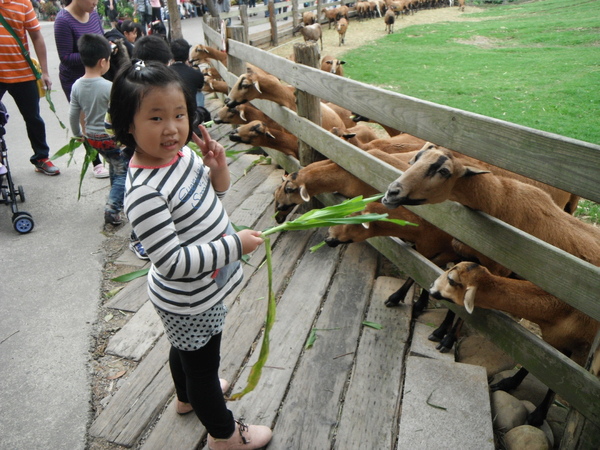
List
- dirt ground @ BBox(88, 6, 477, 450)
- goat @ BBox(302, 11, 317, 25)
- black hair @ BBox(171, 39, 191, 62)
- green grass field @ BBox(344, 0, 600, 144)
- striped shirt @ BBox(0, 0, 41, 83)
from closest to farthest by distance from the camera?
dirt ground @ BBox(88, 6, 477, 450)
striped shirt @ BBox(0, 0, 41, 83)
black hair @ BBox(171, 39, 191, 62)
green grass field @ BBox(344, 0, 600, 144)
goat @ BBox(302, 11, 317, 25)

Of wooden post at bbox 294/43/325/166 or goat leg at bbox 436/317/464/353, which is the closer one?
goat leg at bbox 436/317/464/353

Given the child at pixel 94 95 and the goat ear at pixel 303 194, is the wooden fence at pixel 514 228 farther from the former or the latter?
the child at pixel 94 95

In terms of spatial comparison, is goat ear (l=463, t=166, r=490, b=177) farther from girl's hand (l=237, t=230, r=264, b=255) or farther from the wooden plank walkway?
girl's hand (l=237, t=230, r=264, b=255)

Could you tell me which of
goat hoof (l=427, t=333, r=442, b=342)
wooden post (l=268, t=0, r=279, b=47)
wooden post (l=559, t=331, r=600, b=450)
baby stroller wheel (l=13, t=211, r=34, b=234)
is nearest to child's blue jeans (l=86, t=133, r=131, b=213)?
baby stroller wheel (l=13, t=211, r=34, b=234)

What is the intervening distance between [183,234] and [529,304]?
1936 mm

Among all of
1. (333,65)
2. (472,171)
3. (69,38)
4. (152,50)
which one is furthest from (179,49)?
(472,171)

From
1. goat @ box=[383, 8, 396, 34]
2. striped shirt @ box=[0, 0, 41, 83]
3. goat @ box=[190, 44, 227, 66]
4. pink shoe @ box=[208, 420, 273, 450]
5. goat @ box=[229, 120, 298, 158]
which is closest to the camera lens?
pink shoe @ box=[208, 420, 273, 450]

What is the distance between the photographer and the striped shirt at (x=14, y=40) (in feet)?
17.0

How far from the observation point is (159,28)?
11.6m

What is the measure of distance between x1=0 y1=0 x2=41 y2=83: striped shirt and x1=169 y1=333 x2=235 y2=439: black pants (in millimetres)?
4667

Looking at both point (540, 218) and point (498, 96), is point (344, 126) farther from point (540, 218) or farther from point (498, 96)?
point (498, 96)

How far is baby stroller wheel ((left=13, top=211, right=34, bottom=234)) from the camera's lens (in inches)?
192

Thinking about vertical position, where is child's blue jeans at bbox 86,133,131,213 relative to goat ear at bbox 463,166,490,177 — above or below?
below

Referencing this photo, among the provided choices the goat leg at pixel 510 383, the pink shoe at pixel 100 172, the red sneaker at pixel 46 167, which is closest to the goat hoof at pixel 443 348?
the goat leg at pixel 510 383
